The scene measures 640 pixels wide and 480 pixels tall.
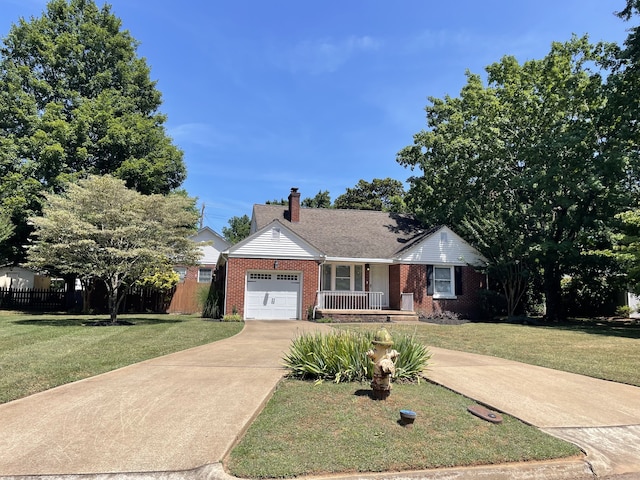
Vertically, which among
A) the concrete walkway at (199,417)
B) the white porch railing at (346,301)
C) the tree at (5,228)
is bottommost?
the concrete walkway at (199,417)

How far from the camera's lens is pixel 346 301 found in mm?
19859

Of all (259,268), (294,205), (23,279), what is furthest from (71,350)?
(23,279)

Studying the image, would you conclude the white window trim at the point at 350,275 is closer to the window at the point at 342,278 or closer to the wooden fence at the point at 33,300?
the window at the point at 342,278

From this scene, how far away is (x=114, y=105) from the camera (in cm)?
2577

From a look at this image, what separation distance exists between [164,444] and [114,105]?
88.1 ft

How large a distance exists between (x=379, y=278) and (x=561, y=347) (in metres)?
11.9

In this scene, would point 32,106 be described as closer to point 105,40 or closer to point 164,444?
point 105,40

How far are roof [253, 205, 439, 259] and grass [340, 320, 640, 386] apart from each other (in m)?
7.67

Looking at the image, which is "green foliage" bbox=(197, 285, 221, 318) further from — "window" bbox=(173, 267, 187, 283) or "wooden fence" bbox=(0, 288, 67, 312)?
"wooden fence" bbox=(0, 288, 67, 312)

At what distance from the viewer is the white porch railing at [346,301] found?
64.1ft

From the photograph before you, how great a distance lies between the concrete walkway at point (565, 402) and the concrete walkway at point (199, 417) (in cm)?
2

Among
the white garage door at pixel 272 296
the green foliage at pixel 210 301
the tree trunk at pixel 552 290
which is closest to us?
the white garage door at pixel 272 296

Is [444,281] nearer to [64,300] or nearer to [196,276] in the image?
[196,276]

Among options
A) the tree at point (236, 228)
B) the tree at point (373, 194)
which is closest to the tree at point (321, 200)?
the tree at point (373, 194)
